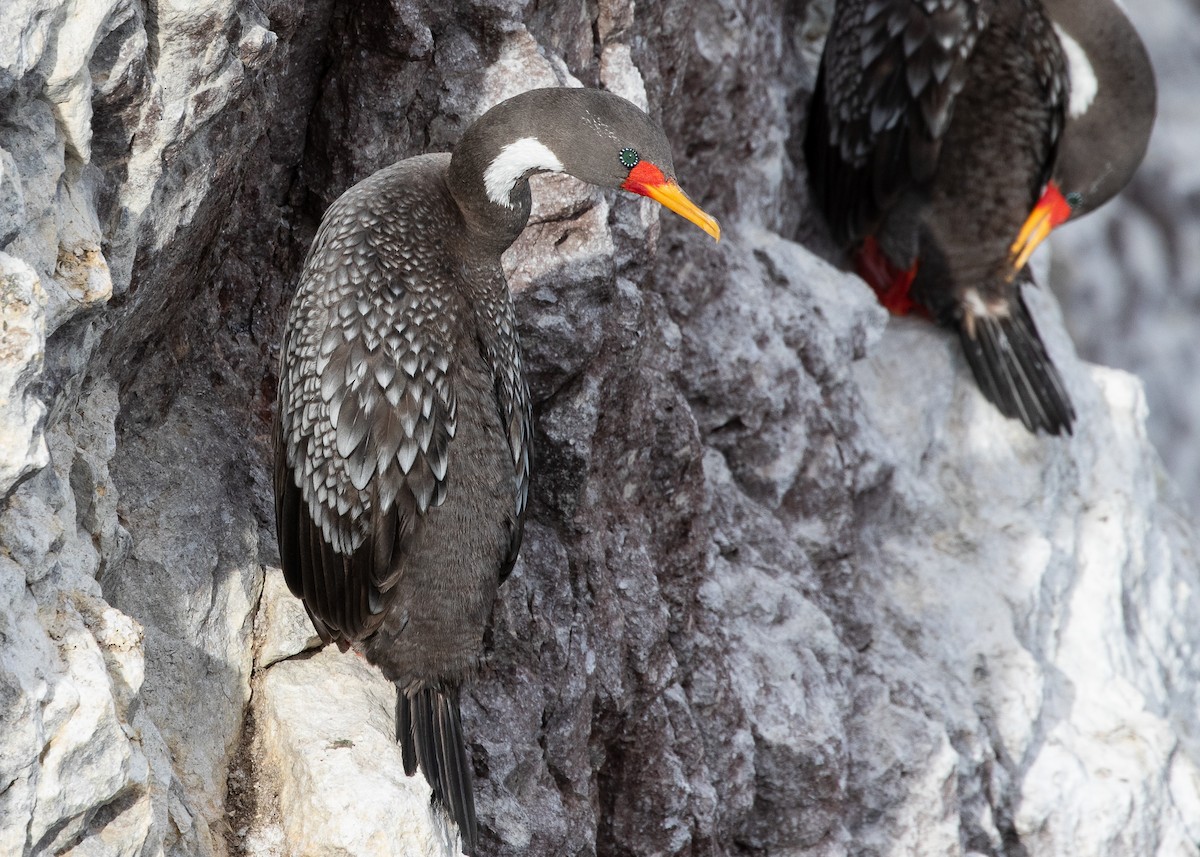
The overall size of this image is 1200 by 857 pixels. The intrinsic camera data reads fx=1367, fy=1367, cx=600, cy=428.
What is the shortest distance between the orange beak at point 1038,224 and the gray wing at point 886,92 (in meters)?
0.52

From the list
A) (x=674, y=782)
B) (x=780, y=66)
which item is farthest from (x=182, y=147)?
(x=780, y=66)

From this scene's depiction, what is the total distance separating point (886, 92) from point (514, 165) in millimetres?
2996

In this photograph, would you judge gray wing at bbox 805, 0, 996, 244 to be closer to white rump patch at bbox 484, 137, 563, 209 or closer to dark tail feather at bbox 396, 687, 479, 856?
white rump patch at bbox 484, 137, 563, 209

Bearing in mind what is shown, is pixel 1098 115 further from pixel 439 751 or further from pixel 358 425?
pixel 439 751

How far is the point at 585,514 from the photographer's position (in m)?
4.45

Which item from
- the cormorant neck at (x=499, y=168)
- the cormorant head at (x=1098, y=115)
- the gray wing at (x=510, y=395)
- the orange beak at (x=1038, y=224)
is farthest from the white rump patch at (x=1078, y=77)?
the gray wing at (x=510, y=395)

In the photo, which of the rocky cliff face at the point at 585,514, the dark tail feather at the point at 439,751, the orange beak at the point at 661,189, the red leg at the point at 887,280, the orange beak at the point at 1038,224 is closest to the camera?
the rocky cliff face at the point at 585,514

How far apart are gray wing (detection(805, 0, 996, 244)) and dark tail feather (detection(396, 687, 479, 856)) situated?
3728mm

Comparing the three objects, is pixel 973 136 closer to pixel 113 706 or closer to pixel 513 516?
pixel 513 516

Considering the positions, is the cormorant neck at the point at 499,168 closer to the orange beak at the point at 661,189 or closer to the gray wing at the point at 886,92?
the orange beak at the point at 661,189

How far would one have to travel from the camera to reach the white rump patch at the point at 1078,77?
6.48 meters

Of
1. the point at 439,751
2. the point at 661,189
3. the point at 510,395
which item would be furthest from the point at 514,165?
the point at 439,751

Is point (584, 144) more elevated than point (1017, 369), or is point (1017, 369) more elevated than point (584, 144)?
point (584, 144)

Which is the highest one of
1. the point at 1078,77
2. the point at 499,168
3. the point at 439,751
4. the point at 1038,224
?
the point at 499,168
